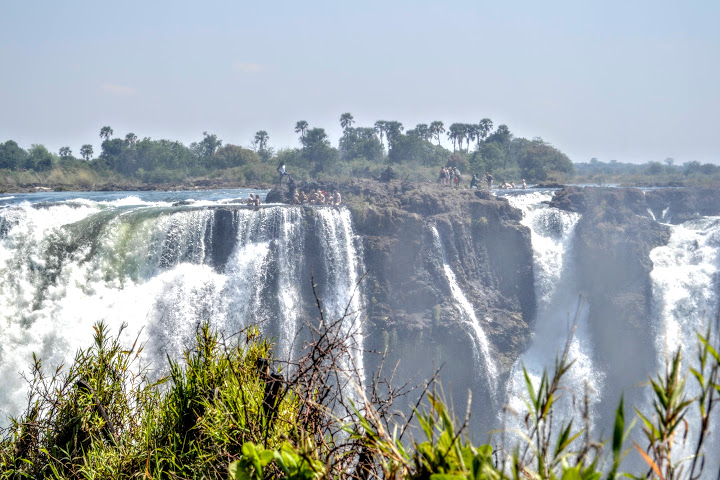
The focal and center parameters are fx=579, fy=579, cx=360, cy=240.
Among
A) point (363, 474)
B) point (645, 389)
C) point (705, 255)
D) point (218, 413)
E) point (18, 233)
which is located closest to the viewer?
point (363, 474)

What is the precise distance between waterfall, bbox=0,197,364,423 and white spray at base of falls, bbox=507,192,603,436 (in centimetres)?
511

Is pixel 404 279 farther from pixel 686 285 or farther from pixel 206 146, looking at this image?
pixel 206 146

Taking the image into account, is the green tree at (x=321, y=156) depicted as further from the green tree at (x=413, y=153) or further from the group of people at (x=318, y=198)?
the group of people at (x=318, y=198)

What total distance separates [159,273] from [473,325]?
26.8ft

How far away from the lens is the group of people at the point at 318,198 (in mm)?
18172

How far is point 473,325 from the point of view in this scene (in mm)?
15594

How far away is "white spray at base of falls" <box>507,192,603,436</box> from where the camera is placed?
15.1 metres

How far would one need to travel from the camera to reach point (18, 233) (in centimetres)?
1342

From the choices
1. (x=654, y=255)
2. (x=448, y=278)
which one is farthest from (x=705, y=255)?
Result: (x=448, y=278)

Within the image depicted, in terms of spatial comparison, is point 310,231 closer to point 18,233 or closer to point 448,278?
point 448,278

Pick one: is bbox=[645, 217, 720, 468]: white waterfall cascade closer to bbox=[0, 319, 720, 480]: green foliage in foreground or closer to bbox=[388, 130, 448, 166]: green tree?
bbox=[0, 319, 720, 480]: green foliage in foreground

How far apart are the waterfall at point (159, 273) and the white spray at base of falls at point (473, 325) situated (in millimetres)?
2592

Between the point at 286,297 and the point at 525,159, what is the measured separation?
26.4 metres

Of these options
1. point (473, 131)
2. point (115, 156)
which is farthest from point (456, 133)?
point (115, 156)
